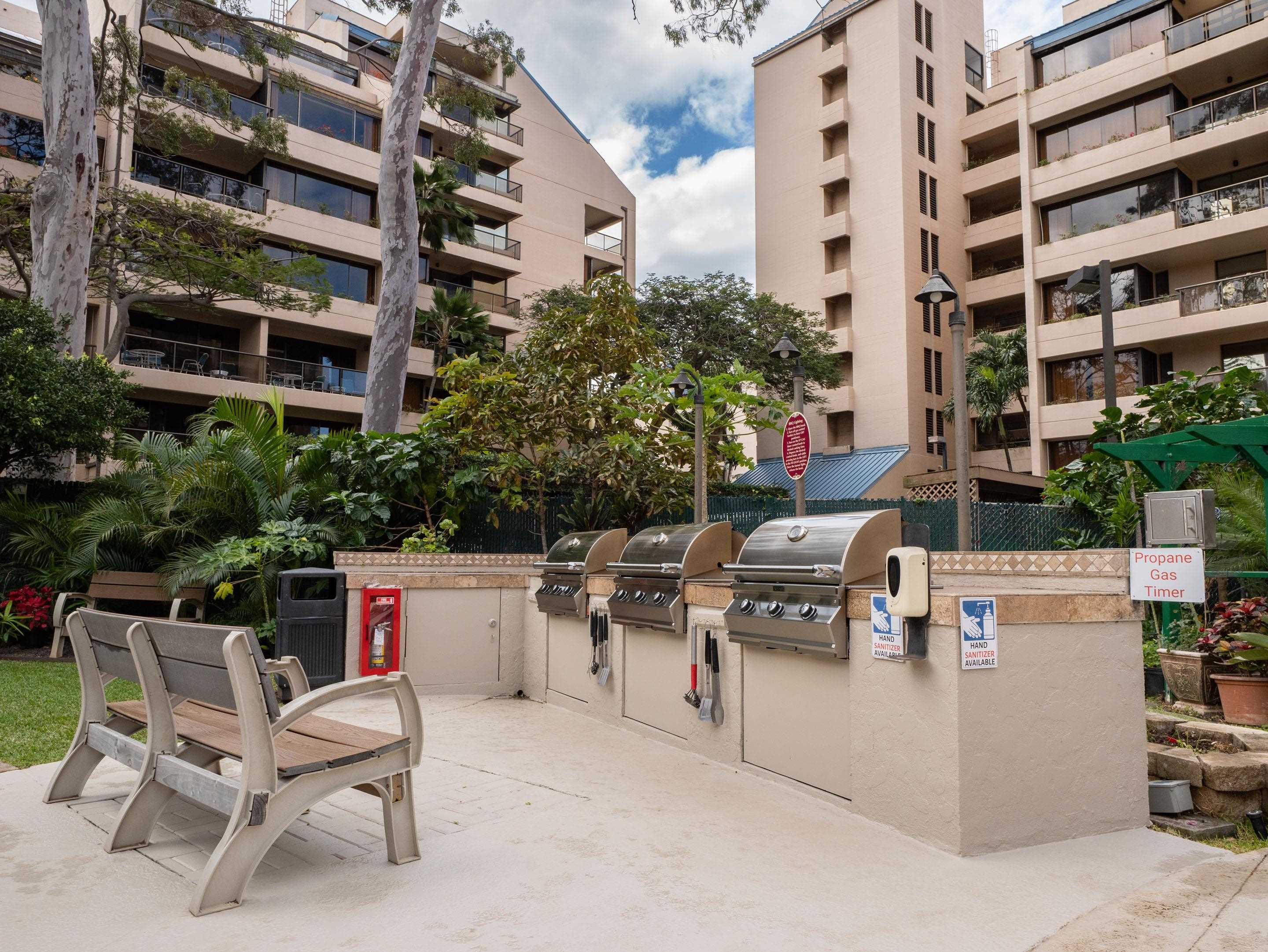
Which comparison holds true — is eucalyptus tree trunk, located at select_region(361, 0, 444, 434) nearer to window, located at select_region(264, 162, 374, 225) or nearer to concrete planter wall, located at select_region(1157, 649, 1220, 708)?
concrete planter wall, located at select_region(1157, 649, 1220, 708)

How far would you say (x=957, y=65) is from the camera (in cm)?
3497

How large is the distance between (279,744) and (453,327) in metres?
27.3

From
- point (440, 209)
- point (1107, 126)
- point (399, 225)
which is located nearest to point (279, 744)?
point (399, 225)

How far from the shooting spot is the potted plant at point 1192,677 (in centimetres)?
776

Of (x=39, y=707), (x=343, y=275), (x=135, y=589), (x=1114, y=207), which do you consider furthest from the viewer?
(x=343, y=275)

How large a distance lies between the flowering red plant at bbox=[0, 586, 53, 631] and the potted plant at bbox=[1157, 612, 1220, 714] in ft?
42.3

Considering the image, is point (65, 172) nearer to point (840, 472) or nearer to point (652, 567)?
point (652, 567)

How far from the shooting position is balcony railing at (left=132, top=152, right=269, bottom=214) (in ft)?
84.4

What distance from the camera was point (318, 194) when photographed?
3036 cm

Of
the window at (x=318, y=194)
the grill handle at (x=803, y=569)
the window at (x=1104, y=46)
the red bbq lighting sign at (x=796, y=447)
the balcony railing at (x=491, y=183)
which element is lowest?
the grill handle at (x=803, y=569)

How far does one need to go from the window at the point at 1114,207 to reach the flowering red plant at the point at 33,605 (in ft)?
91.2

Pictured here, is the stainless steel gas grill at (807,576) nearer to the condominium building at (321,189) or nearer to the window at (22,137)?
the condominium building at (321,189)

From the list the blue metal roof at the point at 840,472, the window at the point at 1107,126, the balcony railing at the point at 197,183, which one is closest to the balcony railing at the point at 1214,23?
the window at the point at 1107,126

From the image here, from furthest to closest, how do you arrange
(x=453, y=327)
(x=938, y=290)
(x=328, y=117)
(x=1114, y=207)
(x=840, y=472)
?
(x=840, y=472)
(x=328, y=117)
(x=453, y=327)
(x=1114, y=207)
(x=938, y=290)
